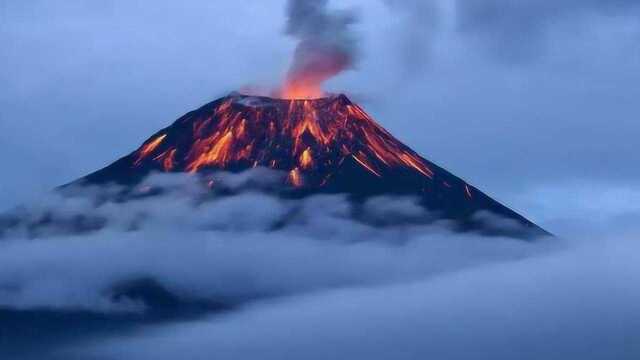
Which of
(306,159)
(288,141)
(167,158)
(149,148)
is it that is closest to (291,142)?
(288,141)

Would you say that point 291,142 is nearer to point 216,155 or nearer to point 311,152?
point 311,152

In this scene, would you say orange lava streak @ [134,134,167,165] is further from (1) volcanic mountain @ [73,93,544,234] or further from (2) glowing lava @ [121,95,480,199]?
(2) glowing lava @ [121,95,480,199]

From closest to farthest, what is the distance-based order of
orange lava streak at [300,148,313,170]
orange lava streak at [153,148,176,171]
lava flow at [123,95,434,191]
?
lava flow at [123,95,434,191]
orange lava streak at [300,148,313,170]
orange lava streak at [153,148,176,171]

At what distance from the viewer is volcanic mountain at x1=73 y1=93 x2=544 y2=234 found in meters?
78.4

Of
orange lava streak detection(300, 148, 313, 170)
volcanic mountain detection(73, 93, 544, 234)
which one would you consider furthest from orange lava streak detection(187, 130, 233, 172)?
orange lava streak detection(300, 148, 313, 170)

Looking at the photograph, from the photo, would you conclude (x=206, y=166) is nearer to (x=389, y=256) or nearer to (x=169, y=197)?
(x=169, y=197)

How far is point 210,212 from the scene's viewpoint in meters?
92.4

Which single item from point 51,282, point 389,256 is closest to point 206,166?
point 389,256

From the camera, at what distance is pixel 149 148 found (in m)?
84.9

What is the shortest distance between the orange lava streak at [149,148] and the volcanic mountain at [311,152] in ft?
0.51

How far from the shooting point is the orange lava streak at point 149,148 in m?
83.6

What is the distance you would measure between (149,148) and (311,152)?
29.7ft

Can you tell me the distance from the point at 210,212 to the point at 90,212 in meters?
6.52

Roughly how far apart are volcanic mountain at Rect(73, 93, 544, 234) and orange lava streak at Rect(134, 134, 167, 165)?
0.16 m
